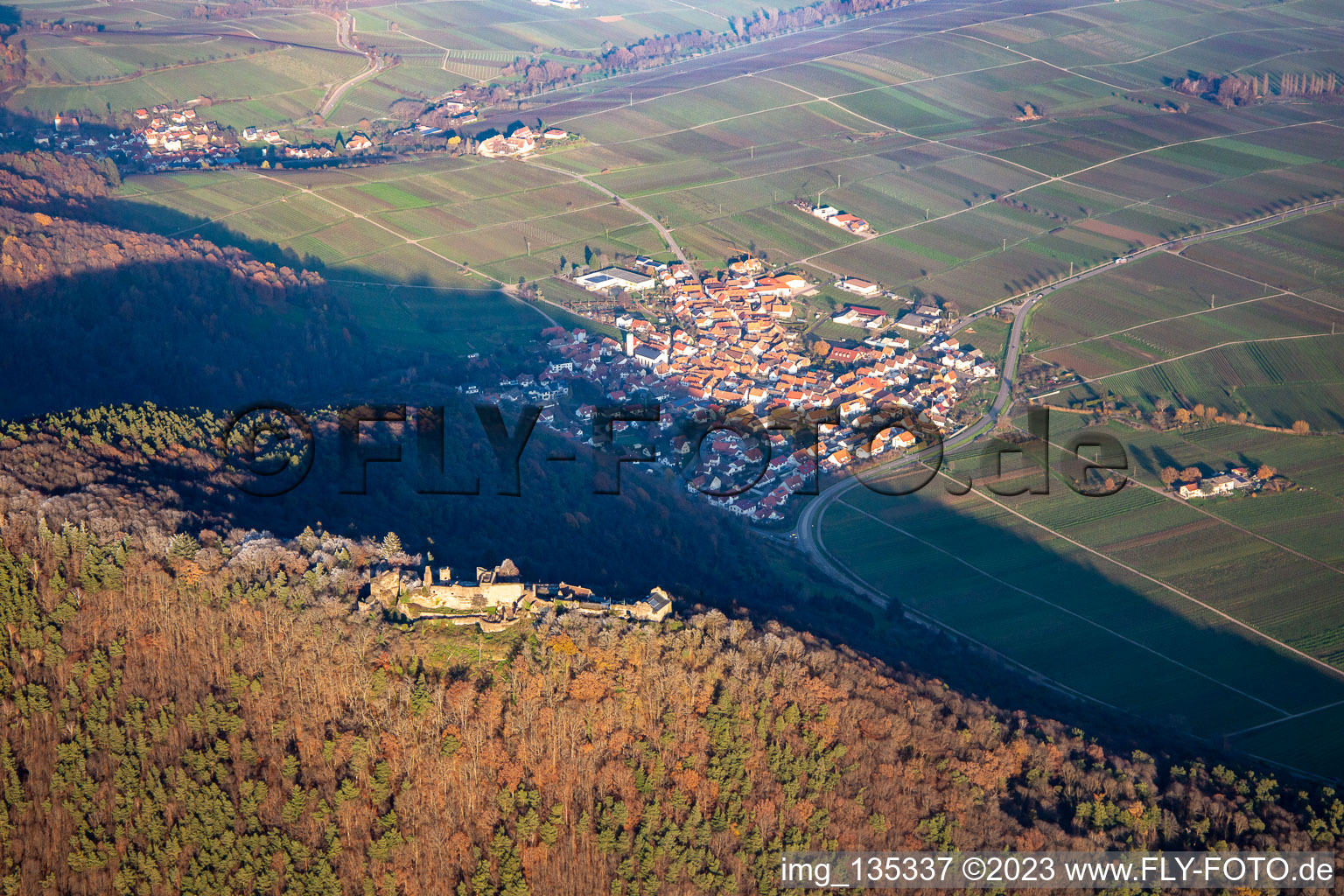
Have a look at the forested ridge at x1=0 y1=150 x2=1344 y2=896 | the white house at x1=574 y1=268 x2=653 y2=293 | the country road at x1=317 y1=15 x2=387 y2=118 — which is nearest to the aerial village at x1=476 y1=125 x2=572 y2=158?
the country road at x1=317 y1=15 x2=387 y2=118

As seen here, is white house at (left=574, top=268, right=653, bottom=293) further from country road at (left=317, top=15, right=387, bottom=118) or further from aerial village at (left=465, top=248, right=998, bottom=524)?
country road at (left=317, top=15, right=387, bottom=118)

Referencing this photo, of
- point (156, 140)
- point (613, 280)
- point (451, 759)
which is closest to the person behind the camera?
point (451, 759)

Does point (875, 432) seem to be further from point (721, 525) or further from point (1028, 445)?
point (721, 525)

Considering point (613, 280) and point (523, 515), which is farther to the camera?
point (613, 280)

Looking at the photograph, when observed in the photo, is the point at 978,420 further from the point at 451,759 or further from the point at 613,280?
the point at 451,759

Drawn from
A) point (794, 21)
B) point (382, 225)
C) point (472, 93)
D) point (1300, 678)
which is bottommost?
point (1300, 678)

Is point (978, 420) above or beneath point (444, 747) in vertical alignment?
beneath

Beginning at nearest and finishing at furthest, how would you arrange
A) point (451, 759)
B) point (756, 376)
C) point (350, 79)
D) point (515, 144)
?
point (451, 759) → point (756, 376) → point (515, 144) → point (350, 79)

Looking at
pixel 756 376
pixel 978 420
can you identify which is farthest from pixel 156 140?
pixel 978 420

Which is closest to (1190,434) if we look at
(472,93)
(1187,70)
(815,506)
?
(815,506)
